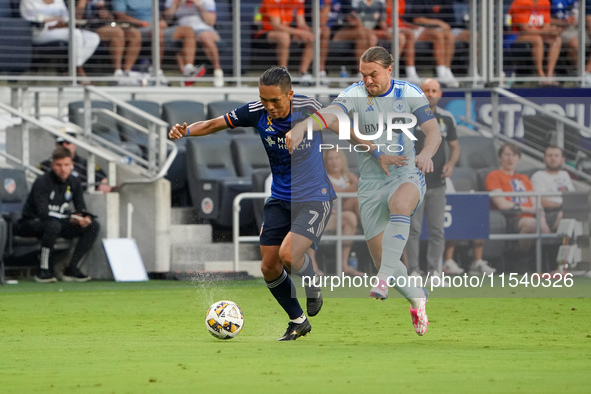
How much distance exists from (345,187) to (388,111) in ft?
15.8

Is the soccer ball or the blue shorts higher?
the blue shorts

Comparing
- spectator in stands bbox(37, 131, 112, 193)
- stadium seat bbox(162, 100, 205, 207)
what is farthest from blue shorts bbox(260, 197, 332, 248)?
stadium seat bbox(162, 100, 205, 207)

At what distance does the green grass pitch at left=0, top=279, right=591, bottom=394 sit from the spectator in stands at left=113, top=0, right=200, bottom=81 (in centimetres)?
598

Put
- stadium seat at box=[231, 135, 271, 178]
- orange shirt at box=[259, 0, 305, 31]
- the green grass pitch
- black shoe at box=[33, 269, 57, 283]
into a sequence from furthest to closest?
orange shirt at box=[259, 0, 305, 31] < stadium seat at box=[231, 135, 271, 178] < black shoe at box=[33, 269, 57, 283] < the green grass pitch

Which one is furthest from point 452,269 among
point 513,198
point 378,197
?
point 378,197

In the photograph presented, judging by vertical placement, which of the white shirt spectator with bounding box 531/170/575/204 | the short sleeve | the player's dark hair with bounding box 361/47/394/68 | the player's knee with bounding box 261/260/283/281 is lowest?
the player's knee with bounding box 261/260/283/281

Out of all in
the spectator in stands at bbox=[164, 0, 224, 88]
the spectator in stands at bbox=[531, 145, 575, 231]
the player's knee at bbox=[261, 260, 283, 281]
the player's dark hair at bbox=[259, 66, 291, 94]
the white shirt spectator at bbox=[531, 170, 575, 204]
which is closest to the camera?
the player's dark hair at bbox=[259, 66, 291, 94]

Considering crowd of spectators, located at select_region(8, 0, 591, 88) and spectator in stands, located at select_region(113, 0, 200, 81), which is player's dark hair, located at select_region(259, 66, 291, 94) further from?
spectator in stands, located at select_region(113, 0, 200, 81)

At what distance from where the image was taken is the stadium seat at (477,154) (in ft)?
50.1

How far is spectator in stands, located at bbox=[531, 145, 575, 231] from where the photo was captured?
1459 centimetres

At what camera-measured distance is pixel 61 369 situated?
A: 22.2 ft

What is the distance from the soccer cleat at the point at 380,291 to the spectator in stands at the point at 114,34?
10.2 m

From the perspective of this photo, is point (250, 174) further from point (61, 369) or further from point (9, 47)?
point (61, 369)

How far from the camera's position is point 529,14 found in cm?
1955
